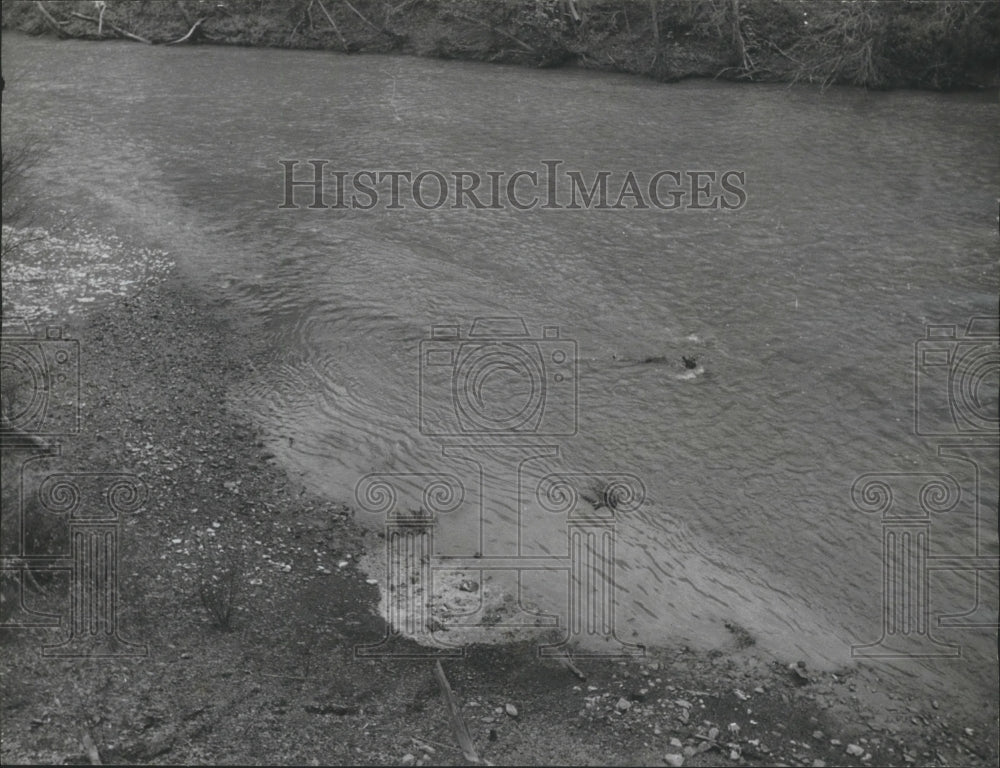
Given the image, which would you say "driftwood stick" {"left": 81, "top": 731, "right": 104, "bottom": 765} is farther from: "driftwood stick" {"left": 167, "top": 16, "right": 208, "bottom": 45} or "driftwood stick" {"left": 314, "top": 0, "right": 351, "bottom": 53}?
"driftwood stick" {"left": 167, "top": 16, "right": 208, "bottom": 45}

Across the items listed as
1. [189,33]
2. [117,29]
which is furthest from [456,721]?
[117,29]

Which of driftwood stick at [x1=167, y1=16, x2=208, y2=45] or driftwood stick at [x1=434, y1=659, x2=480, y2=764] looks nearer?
driftwood stick at [x1=434, y1=659, x2=480, y2=764]

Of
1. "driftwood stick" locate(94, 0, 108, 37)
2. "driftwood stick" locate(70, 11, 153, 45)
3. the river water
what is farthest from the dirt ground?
"driftwood stick" locate(94, 0, 108, 37)

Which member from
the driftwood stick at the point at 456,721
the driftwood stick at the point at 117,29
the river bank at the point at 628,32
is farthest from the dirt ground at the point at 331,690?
the driftwood stick at the point at 117,29

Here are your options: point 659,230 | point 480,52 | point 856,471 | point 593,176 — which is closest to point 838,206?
point 659,230

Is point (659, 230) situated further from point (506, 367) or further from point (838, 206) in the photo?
point (506, 367)

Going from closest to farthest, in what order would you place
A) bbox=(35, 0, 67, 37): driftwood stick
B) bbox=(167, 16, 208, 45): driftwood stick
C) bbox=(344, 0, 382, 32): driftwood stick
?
bbox=(344, 0, 382, 32): driftwood stick, bbox=(167, 16, 208, 45): driftwood stick, bbox=(35, 0, 67, 37): driftwood stick
